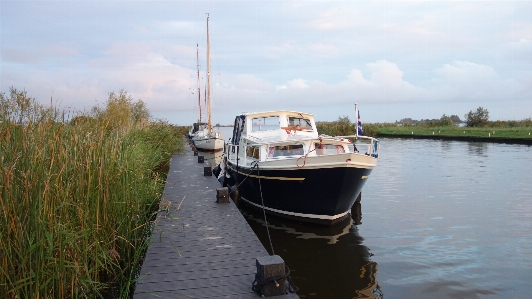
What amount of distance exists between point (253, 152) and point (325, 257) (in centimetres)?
471

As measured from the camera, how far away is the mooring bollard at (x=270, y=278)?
507 cm

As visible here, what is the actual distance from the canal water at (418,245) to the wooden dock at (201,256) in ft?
4.49

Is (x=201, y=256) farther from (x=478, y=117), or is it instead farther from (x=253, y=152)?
(x=478, y=117)

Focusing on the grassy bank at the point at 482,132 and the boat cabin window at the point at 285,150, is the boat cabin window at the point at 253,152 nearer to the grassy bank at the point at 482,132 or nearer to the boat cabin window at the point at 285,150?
the boat cabin window at the point at 285,150

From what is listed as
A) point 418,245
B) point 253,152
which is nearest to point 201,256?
point 418,245

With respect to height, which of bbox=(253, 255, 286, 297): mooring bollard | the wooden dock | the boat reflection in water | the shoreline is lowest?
the boat reflection in water

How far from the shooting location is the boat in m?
10.5

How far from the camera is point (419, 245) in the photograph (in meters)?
10.1

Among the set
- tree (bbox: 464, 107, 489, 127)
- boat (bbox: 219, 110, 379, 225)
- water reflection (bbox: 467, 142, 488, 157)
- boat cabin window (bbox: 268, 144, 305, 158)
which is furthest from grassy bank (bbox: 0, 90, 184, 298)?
tree (bbox: 464, 107, 489, 127)

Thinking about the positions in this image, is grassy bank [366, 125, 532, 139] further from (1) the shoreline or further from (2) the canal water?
(2) the canal water

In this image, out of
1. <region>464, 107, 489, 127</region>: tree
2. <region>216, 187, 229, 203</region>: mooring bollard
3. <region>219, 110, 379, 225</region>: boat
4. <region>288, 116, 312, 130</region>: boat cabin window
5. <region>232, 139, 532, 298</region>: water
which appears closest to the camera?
<region>232, 139, 532, 298</region>: water

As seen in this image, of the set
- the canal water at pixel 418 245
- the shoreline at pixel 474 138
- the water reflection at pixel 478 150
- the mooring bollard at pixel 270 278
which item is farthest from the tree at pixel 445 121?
the mooring bollard at pixel 270 278

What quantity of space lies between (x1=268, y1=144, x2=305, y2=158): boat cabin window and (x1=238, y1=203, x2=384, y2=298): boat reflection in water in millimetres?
1835

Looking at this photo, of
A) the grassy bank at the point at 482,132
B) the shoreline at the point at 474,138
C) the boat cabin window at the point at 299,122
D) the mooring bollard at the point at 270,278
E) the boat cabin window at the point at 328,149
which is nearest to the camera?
the mooring bollard at the point at 270,278
